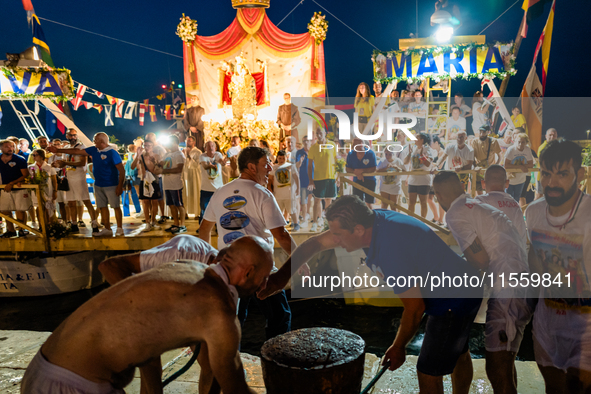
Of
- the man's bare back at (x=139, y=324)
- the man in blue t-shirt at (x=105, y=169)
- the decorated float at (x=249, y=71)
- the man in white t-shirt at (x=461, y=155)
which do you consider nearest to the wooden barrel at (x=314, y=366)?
the man's bare back at (x=139, y=324)

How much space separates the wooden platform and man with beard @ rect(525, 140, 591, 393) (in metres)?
4.17

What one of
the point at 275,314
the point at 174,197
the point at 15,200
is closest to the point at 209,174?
the point at 174,197

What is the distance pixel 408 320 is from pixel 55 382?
1.89 meters

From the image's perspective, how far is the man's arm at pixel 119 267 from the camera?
2.41 metres

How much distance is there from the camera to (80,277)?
319 inches

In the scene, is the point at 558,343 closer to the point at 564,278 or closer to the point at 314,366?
the point at 564,278

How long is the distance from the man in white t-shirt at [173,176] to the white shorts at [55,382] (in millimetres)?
5542

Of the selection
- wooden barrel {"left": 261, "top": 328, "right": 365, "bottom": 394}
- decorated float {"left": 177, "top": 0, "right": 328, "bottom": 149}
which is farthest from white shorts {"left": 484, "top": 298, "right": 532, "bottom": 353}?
decorated float {"left": 177, "top": 0, "right": 328, "bottom": 149}

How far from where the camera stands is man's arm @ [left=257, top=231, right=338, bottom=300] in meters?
2.92

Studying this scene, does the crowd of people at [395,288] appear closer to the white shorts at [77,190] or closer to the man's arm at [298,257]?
the man's arm at [298,257]

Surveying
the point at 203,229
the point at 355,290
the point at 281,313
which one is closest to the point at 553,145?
the point at 281,313

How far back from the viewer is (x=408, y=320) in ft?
7.93

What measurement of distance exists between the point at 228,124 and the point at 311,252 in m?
12.2

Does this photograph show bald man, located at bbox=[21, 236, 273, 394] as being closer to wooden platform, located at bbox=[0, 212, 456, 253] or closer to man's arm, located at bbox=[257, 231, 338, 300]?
man's arm, located at bbox=[257, 231, 338, 300]
